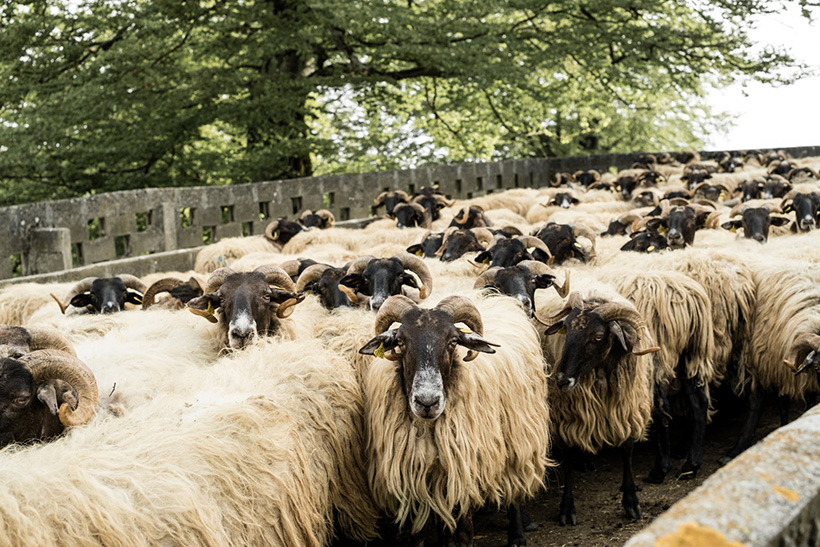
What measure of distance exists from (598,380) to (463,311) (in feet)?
4.80

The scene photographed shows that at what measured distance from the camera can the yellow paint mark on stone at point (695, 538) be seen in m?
1.66

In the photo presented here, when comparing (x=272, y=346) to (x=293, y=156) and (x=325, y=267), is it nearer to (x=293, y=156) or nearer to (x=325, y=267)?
(x=325, y=267)

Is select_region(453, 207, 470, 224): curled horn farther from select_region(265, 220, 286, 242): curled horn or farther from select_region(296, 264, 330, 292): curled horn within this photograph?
select_region(296, 264, 330, 292): curled horn

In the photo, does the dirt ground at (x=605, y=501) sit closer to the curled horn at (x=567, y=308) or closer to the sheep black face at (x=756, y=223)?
the curled horn at (x=567, y=308)

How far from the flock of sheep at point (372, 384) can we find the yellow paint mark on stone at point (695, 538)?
2.60m

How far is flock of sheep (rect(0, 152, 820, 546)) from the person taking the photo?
4.01 metres

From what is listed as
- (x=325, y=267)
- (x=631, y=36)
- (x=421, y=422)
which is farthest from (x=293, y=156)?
(x=421, y=422)

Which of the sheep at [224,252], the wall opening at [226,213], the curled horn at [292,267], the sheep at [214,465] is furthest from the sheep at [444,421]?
the wall opening at [226,213]

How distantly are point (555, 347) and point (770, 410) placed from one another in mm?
3154

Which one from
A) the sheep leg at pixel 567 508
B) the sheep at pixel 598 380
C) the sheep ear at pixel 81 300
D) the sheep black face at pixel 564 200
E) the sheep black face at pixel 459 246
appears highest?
the sheep black face at pixel 564 200

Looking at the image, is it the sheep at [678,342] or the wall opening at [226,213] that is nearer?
the sheep at [678,342]

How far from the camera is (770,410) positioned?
26.8 ft

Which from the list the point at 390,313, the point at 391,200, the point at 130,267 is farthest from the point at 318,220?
the point at 390,313

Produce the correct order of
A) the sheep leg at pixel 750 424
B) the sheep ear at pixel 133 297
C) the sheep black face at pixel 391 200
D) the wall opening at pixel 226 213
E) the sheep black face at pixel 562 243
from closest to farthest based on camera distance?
A: the sheep leg at pixel 750 424 < the sheep ear at pixel 133 297 < the sheep black face at pixel 562 243 < the wall opening at pixel 226 213 < the sheep black face at pixel 391 200
